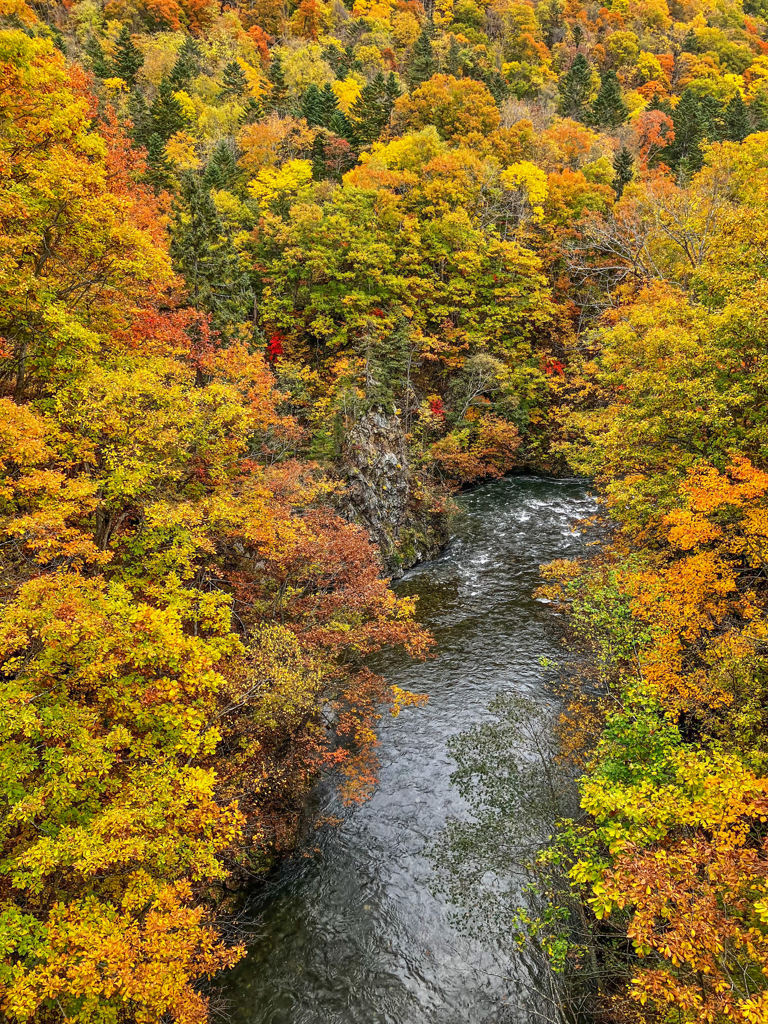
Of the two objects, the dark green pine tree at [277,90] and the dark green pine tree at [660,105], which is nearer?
the dark green pine tree at [277,90]

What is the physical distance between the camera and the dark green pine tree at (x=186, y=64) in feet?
131

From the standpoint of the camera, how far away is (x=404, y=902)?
35.4 feet

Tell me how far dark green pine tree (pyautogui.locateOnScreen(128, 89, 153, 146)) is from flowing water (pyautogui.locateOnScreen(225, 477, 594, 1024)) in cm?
3752

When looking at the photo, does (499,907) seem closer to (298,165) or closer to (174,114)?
(298,165)

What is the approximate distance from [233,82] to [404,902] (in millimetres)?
59675

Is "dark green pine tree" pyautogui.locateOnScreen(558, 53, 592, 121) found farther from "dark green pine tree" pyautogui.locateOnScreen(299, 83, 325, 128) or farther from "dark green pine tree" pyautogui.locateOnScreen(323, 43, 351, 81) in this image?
"dark green pine tree" pyautogui.locateOnScreen(299, 83, 325, 128)

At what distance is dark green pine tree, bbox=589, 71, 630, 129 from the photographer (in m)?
48.1

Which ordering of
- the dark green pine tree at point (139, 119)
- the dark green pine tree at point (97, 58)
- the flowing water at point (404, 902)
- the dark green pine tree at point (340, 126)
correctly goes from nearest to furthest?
the flowing water at point (404, 902)
the dark green pine tree at point (139, 119)
the dark green pine tree at point (97, 58)
the dark green pine tree at point (340, 126)

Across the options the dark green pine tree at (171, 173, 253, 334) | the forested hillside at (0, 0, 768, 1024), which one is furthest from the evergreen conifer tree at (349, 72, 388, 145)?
the dark green pine tree at (171, 173, 253, 334)

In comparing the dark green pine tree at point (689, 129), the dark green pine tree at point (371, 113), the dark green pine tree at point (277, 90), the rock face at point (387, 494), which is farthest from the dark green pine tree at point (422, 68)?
the rock face at point (387, 494)

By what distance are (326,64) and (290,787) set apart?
65177mm

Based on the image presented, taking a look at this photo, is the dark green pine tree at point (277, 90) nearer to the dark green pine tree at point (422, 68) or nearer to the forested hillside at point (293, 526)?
the dark green pine tree at point (422, 68)

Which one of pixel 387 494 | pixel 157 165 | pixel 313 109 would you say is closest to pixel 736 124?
pixel 313 109

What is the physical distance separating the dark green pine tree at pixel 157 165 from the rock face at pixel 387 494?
20.2 metres
